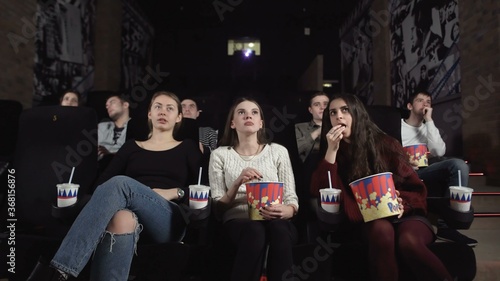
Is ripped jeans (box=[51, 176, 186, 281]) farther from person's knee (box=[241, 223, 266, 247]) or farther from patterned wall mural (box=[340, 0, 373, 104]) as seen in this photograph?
patterned wall mural (box=[340, 0, 373, 104])

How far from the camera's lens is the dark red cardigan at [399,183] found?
1.36 m

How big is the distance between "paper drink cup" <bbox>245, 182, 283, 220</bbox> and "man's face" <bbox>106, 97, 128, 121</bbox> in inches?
68.4

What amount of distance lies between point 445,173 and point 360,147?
2.86 ft

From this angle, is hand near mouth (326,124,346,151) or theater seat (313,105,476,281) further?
hand near mouth (326,124,346,151)

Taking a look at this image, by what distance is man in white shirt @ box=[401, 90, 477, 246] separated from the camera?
1955 millimetres

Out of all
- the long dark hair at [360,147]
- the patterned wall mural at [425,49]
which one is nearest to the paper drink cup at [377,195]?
the long dark hair at [360,147]

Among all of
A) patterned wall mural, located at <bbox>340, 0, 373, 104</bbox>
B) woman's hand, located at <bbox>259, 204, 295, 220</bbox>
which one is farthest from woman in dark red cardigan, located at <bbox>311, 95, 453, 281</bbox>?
patterned wall mural, located at <bbox>340, 0, 373, 104</bbox>

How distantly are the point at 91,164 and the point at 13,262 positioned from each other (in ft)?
1.60

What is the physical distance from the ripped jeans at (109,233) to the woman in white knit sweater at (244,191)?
0.29 meters

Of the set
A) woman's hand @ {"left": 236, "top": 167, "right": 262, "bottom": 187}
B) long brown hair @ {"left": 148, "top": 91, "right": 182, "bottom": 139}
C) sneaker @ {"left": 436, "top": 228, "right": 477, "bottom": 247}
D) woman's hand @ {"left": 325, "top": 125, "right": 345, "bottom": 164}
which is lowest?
sneaker @ {"left": 436, "top": 228, "right": 477, "bottom": 247}

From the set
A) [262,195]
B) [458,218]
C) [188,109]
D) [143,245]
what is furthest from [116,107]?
[458,218]

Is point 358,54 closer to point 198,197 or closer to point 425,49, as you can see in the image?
point 425,49

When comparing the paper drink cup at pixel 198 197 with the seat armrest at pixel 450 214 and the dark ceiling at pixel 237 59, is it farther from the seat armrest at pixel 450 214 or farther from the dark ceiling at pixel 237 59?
the dark ceiling at pixel 237 59

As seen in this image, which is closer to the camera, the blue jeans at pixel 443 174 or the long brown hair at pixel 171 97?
the long brown hair at pixel 171 97
